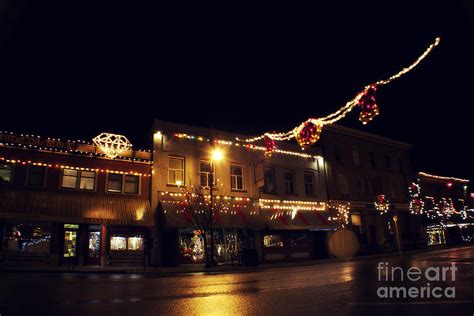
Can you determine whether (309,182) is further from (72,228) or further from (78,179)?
(72,228)

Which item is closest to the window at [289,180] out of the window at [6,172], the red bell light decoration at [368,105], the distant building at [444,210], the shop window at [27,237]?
the red bell light decoration at [368,105]

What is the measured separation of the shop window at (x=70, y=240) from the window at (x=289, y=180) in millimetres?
15659

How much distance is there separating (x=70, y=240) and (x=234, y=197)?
424 inches

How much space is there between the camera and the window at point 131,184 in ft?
73.7

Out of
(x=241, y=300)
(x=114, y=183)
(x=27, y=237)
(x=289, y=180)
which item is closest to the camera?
(x=241, y=300)

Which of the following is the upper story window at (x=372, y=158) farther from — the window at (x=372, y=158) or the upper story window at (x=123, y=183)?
the upper story window at (x=123, y=183)

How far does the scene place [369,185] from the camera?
112 feet

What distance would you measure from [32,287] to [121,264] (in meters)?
10.7

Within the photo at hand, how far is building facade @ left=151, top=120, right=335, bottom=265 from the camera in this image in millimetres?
22547

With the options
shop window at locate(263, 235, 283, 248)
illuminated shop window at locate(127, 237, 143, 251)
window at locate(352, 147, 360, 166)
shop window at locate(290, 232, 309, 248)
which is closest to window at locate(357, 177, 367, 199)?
window at locate(352, 147, 360, 166)

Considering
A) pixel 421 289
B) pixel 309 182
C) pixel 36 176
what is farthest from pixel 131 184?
pixel 421 289

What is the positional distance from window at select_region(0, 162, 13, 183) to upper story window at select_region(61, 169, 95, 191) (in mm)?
2702

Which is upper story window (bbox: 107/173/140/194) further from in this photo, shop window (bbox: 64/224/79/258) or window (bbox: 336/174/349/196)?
window (bbox: 336/174/349/196)

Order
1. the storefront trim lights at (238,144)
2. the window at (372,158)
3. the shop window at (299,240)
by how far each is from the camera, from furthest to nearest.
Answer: the window at (372,158) < the shop window at (299,240) < the storefront trim lights at (238,144)
